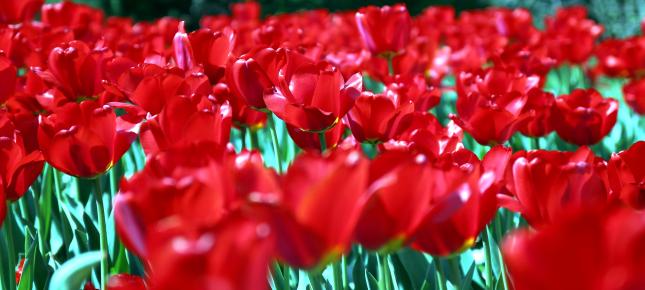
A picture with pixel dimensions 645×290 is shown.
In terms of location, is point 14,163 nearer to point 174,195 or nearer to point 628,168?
point 174,195

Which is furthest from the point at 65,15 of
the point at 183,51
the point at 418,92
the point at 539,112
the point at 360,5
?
the point at 360,5

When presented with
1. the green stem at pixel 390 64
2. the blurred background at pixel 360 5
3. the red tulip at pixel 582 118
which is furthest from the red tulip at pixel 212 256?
the blurred background at pixel 360 5

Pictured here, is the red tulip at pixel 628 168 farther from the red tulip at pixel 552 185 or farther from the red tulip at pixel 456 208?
the red tulip at pixel 456 208

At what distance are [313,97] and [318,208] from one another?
2.07ft

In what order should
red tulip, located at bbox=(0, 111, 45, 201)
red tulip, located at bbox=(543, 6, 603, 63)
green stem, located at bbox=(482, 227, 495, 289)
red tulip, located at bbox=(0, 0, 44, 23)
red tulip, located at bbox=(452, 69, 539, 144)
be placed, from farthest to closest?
red tulip, located at bbox=(543, 6, 603, 63)
red tulip, located at bbox=(0, 0, 44, 23)
red tulip, located at bbox=(452, 69, 539, 144)
green stem, located at bbox=(482, 227, 495, 289)
red tulip, located at bbox=(0, 111, 45, 201)

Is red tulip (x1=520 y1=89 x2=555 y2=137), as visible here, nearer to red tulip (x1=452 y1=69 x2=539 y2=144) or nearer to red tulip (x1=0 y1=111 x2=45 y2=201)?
red tulip (x1=452 y1=69 x2=539 y2=144)

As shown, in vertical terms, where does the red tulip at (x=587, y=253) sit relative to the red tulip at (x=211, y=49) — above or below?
above

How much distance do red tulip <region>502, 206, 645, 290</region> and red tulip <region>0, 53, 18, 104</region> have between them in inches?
53.2

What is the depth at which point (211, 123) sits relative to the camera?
43.7 inches

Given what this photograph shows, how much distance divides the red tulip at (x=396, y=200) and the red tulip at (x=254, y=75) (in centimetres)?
58

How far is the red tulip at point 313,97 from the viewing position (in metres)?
1.30

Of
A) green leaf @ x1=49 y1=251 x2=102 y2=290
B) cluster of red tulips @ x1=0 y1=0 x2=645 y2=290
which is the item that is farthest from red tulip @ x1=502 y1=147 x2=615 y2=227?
green leaf @ x1=49 y1=251 x2=102 y2=290

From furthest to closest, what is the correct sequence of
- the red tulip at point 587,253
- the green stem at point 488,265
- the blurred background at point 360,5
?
the blurred background at point 360,5
the green stem at point 488,265
the red tulip at point 587,253

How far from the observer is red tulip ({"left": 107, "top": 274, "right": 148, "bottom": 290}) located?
0.96 metres
